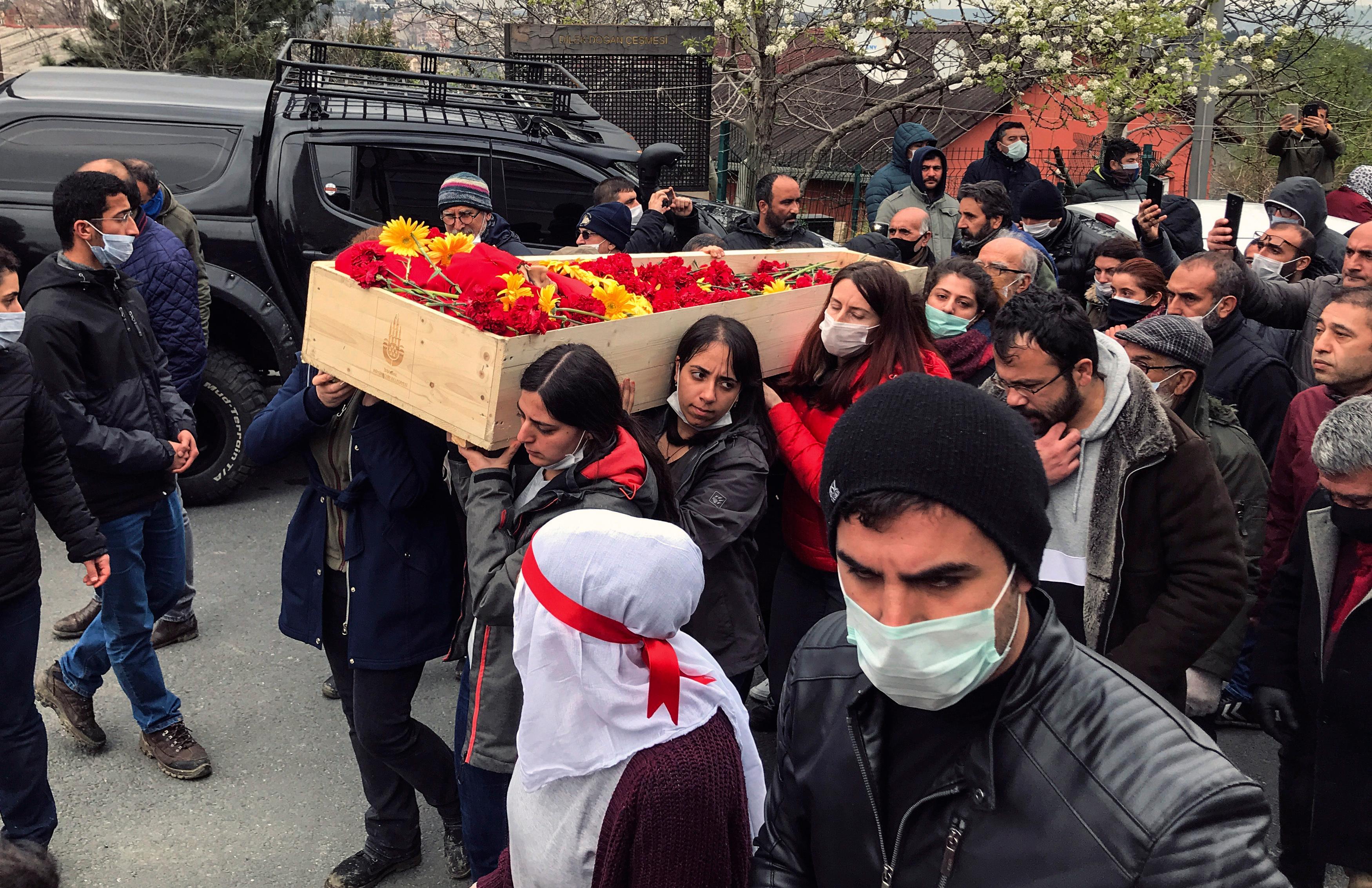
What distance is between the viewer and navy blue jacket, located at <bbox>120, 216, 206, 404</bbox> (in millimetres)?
5164

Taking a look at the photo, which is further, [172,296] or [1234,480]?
[172,296]

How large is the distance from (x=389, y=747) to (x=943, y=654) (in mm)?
2427

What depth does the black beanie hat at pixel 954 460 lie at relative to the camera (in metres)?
1.34

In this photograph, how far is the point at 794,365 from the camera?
3.88m

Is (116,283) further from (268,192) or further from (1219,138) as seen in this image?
(1219,138)

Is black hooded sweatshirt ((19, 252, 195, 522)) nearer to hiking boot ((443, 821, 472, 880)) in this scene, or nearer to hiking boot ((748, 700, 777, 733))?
hiking boot ((443, 821, 472, 880))

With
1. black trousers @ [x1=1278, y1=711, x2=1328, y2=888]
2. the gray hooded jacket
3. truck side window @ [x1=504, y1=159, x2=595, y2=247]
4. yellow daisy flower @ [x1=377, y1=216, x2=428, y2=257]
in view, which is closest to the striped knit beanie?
yellow daisy flower @ [x1=377, y1=216, x2=428, y2=257]

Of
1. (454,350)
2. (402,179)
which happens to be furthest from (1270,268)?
(402,179)

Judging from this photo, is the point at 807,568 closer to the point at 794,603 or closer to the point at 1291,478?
the point at 794,603

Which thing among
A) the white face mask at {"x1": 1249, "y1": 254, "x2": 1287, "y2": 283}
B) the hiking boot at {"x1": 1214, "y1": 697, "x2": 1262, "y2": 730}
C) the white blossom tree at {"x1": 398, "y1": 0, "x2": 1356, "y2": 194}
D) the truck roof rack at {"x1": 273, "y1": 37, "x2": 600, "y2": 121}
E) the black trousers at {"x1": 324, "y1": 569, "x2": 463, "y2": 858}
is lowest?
the hiking boot at {"x1": 1214, "y1": 697, "x2": 1262, "y2": 730}

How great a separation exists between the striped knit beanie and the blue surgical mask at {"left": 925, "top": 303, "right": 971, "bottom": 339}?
225 cm

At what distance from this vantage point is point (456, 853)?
11.8ft

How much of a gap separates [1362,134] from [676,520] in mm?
15226

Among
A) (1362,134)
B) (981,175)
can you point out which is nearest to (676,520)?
(981,175)
